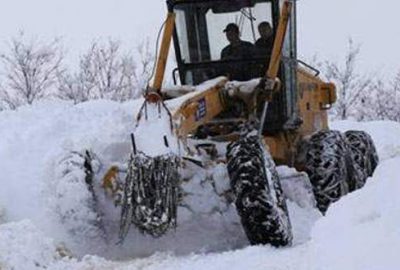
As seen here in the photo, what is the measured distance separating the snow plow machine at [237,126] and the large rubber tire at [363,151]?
4 cm

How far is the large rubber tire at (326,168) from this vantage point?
9.30 m

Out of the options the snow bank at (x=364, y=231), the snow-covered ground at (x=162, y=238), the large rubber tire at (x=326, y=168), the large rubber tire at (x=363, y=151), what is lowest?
the large rubber tire at (x=363, y=151)

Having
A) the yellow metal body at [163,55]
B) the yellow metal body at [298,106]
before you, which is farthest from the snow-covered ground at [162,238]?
the yellow metal body at [163,55]

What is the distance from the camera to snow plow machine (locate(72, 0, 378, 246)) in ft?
23.5

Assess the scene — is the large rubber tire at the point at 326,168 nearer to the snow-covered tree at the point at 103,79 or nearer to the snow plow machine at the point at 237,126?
the snow plow machine at the point at 237,126

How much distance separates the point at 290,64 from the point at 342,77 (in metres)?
33.6

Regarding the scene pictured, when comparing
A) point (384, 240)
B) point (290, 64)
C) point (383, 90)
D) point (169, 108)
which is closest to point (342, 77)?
point (383, 90)

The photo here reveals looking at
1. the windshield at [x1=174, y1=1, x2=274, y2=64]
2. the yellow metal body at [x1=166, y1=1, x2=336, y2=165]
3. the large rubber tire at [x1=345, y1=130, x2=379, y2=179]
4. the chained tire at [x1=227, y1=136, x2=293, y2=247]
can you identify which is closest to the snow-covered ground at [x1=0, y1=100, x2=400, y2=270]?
the chained tire at [x1=227, y1=136, x2=293, y2=247]

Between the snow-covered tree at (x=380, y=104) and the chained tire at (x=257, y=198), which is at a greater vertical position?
the chained tire at (x=257, y=198)

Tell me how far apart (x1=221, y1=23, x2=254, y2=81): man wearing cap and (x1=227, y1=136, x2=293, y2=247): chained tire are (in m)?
2.25

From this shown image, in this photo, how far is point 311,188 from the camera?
8797 millimetres

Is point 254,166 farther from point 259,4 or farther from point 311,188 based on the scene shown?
point 259,4

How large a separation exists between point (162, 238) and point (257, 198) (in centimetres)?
110

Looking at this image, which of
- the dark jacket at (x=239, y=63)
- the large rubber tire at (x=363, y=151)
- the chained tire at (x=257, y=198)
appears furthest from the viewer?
the large rubber tire at (x=363, y=151)
